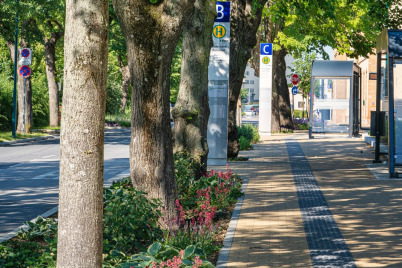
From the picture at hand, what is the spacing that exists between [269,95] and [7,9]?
43.3ft

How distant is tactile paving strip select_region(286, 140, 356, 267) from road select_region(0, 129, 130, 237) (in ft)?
13.2

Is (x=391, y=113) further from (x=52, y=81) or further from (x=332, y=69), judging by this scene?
(x=52, y=81)

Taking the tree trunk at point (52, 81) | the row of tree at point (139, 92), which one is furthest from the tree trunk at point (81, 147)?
the tree trunk at point (52, 81)

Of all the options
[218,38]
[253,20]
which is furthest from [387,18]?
[218,38]

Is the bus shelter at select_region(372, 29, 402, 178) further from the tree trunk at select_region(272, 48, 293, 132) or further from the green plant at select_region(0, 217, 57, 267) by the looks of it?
the tree trunk at select_region(272, 48, 293, 132)

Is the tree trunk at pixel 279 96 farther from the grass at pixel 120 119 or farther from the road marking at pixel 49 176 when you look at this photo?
the road marking at pixel 49 176

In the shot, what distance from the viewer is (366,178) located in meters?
16.2

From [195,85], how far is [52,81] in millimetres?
27224

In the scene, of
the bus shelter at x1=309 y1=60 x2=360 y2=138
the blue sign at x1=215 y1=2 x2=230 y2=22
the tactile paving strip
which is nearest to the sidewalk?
the tactile paving strip

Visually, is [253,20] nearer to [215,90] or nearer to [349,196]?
[215,90]

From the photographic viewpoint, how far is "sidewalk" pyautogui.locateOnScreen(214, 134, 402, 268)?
7.80m

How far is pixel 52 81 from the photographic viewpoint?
4006 cm

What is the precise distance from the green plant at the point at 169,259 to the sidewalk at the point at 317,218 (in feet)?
3.43

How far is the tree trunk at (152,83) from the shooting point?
8469 mm
